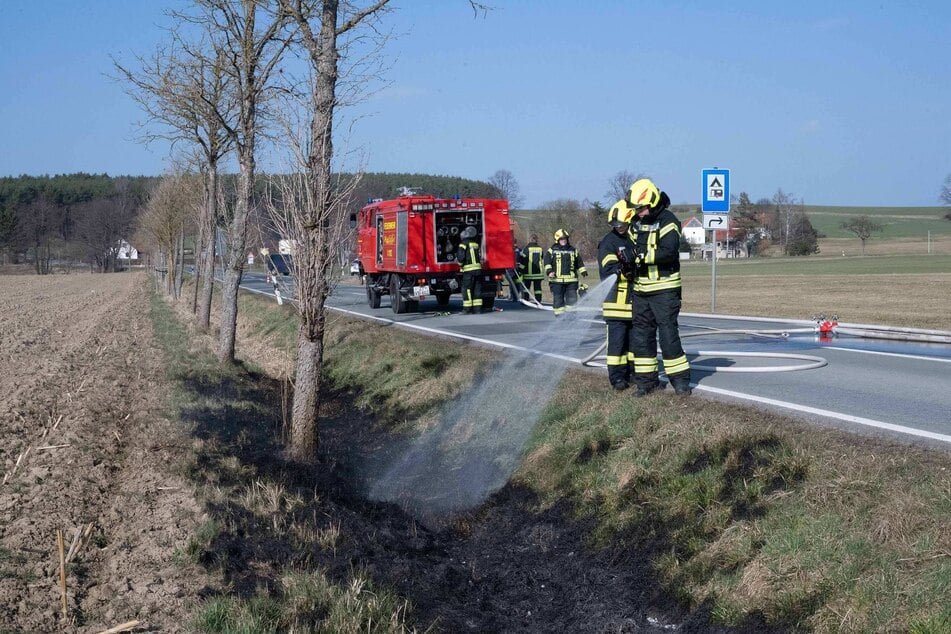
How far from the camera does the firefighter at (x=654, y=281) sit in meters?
7.66

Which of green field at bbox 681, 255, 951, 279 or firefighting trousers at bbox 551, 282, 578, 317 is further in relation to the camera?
green field at bbox 681, 255, 951, 279

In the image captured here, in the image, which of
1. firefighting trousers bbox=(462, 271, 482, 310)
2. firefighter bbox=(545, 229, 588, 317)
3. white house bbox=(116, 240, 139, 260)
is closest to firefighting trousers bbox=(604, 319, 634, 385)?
firefighter bbox=(545, 229, 588, 317)

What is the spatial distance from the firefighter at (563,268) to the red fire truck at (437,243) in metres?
3.14

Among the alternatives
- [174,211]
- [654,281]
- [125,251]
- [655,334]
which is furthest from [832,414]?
[125,251]

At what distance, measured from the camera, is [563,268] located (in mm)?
17656

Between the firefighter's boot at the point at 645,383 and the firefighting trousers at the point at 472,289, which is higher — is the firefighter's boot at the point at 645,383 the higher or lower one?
the lower one

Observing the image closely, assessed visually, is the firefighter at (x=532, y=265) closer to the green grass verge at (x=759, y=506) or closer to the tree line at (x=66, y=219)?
the green grass verge at (x=759, y=506)

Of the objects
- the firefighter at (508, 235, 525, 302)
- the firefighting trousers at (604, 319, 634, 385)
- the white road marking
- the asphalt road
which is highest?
the firefighter at (508, 235, 525, 302)

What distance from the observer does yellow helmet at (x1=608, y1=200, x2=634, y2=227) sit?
25.9 ft

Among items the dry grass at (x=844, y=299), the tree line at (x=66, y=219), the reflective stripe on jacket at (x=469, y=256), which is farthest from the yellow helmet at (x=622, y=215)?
the tree line at (x=66, y=219)

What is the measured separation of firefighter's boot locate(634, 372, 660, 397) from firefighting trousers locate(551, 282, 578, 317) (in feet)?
31.8

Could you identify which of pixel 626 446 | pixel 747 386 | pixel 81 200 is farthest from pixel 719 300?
pixel 81 200

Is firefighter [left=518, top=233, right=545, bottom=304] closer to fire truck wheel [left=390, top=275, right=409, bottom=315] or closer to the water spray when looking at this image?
fire truck wheel [left=390, top=275, right=409, bottom=315]

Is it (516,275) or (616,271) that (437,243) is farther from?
(616,271)
